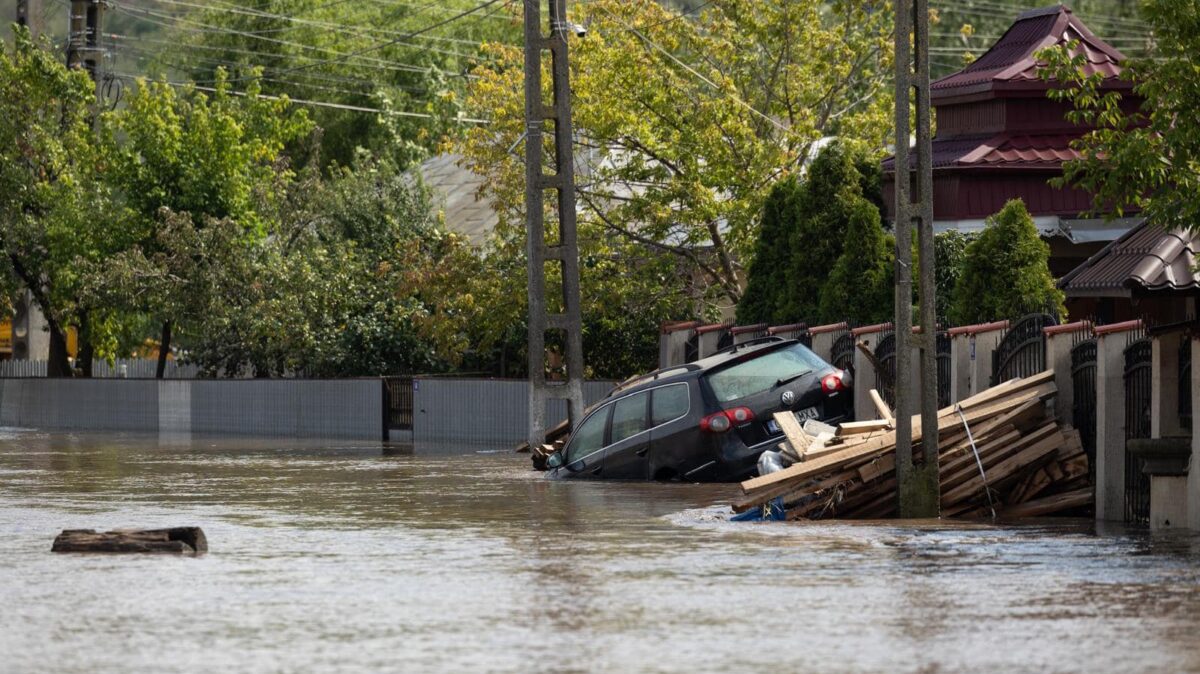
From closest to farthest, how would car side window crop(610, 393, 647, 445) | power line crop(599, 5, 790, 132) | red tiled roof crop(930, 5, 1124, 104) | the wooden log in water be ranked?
the wooden log in water
car side window crop(610, 393, 647, 445)
red tiled roof crop(930, 5, 1124, 104)
power line crop(599, 5, 790, 132)

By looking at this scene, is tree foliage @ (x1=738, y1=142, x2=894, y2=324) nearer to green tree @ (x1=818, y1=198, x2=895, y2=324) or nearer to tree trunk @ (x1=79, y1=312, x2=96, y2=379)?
green tree @ (x1=818, y1=198, x2=895, y2=324)

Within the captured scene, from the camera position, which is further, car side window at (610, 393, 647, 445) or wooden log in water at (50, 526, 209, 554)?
car side window at (610, 393, 647, 445)

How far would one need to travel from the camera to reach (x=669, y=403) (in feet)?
74.0

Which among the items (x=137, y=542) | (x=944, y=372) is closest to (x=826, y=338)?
(x=944, y=372)

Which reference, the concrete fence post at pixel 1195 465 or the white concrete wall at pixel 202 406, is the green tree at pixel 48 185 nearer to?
the white concrete wall at pixel 202 406

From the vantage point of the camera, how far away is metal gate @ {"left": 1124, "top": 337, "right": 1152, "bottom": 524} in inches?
672

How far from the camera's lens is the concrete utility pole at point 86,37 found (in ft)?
173

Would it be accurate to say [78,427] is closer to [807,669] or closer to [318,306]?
[318,306]

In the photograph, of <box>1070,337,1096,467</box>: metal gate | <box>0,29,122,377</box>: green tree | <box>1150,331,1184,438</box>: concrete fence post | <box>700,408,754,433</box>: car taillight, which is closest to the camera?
<box>1150,331,1184,438</box>: concrete fence post

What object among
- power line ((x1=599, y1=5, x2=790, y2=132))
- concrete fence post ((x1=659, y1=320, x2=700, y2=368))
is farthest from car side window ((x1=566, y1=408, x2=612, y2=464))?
power line ((x1=599, y1=5, x2=790, y2=132))

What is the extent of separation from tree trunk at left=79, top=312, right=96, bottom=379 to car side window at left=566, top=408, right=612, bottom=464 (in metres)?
30.1

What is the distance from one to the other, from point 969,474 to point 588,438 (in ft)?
22.1

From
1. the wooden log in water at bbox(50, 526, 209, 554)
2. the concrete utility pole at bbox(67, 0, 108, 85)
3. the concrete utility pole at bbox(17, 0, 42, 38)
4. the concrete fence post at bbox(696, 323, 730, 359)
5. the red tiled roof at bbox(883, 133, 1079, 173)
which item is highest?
the concrete utility pole at bbox(17, 0, 42, 38)

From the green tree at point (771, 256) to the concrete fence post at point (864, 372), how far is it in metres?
6.35
